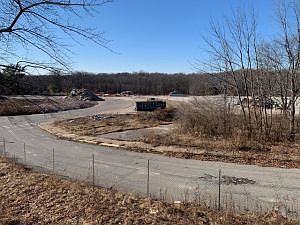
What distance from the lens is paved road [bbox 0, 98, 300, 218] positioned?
40.6 ft

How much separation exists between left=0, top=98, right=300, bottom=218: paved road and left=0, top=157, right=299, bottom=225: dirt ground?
1.54 metres

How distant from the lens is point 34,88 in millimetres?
7191

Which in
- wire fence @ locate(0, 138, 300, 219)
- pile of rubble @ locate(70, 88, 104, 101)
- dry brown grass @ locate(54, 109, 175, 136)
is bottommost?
dry brown grass @ locate(54, 109, 175, 136)

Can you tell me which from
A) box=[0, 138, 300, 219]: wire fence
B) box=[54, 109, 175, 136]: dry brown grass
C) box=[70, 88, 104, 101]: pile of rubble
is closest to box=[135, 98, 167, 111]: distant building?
box=[54, 109, 175, 136]: dry brown grass

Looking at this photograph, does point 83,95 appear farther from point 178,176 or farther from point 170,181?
point 170,181

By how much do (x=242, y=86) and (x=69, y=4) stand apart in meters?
22.3

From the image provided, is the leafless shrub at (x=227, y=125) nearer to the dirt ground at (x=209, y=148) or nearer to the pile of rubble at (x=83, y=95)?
the dirt ground at (x=209, y=148)

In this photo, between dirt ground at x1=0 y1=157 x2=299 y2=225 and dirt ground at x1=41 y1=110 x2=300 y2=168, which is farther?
dirt ground at x1=41 y1=110 x2=300 y2=168

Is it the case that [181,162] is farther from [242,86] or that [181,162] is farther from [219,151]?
[242,86]

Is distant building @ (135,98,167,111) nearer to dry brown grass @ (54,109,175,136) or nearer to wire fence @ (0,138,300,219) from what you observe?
dry brown grass @ (54,109,175,136)

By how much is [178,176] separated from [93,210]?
21.6 ft

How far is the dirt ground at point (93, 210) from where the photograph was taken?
928 cm

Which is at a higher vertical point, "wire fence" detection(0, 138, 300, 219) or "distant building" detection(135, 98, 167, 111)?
"distant building" detection(135, 98, 167, 111)

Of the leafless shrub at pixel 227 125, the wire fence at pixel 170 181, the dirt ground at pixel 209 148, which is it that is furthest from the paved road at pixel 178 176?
the leafless shrub at pixel 227 125
